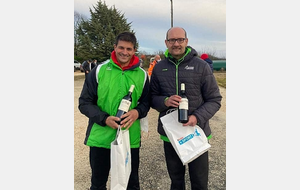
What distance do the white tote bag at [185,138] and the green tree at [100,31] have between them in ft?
90.8

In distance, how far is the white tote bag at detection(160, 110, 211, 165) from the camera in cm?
189

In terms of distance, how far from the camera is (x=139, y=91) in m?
2.08

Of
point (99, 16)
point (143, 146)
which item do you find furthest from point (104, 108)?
point (99, 16)

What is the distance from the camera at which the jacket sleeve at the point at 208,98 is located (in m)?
1.95

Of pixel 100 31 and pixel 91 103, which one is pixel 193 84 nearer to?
pixel 91 103

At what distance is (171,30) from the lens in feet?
6.44

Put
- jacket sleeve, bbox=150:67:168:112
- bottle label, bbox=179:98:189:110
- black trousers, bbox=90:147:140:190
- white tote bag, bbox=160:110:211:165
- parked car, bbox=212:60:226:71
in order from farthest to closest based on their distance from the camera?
parked car, bbox=212:60:226:71 → black trousers, bbox=90:147:140:190 → jacket sleeve, bbox=150:67:168:112 → white tote bag, bbox=160:110:211:165 → bottle label, bbox=179:98:189:110

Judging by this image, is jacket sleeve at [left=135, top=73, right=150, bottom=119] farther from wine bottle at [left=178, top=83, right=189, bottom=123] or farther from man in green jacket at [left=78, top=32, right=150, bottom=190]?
wine bottle at [left=178, top=83, right=189, bottom=123]

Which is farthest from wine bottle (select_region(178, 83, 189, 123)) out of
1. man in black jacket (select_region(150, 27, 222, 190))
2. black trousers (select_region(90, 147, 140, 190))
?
black trousers (select_region(90, 147, 140, 190))

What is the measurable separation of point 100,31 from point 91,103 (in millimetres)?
29309

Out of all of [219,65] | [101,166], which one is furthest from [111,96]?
[219,65]

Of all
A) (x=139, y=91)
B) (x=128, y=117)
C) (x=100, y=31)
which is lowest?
(x=128, y=117)

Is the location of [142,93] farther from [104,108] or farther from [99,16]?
[99,16]

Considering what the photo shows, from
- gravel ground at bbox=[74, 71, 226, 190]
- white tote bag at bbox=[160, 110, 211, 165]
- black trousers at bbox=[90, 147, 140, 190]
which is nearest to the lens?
white tote bag at bbox=[160, 110, 211, 165]
